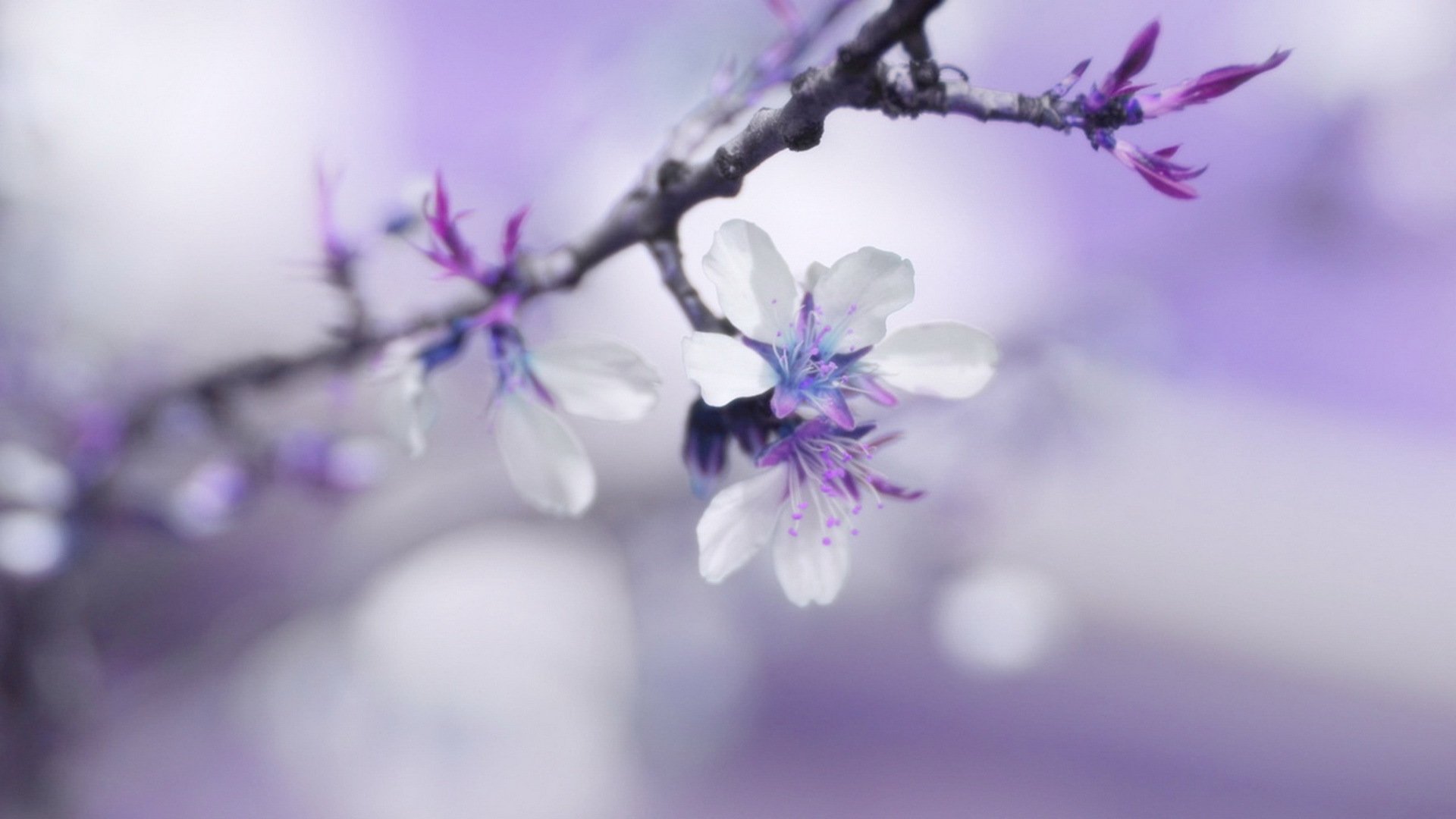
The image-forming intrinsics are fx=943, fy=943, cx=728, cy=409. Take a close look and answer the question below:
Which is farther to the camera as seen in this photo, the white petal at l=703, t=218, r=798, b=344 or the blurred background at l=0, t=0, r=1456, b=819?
the blurred background at l=0, t=0, r=1456, b=819

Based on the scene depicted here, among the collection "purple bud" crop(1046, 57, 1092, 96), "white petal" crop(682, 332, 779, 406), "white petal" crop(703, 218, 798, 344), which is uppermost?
"purple bud" crop(1046, 57, 1092, 96)

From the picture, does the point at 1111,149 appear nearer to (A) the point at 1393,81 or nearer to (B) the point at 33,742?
(B) the point at 33,742

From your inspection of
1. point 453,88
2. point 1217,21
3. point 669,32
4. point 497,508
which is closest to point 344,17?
point 453,88

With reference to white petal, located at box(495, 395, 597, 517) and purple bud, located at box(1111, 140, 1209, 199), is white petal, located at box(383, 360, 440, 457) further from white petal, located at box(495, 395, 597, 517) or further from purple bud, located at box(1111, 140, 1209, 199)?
purple bud, located at box(1111, 140, 1209, 199)

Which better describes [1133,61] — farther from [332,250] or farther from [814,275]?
[332,250]

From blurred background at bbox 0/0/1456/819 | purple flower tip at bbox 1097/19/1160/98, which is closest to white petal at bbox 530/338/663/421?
purple flower tip at bbox 1097/19/1160/98

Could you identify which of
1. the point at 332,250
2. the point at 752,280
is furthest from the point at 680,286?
the point at 332,250

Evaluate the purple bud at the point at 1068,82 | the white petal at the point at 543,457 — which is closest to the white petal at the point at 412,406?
the white petal at the point at 543,457

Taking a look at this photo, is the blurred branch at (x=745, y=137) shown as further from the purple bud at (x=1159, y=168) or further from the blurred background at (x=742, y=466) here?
the blurred background at (x=742, y=466)
